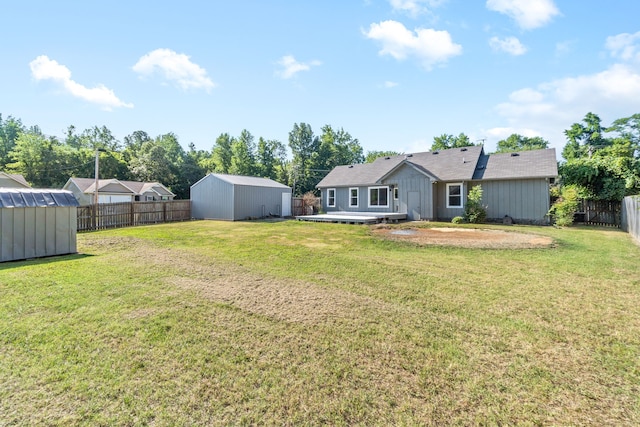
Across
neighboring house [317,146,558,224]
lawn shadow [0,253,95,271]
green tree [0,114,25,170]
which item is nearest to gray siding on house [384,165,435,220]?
neighboring house [317,146,558,224]

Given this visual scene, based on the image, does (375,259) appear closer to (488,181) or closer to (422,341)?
(422,341)

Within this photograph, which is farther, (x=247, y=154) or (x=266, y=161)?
(x=266, y=161)

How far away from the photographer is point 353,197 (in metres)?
21.0

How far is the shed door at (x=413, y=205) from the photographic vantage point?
1703 centimetres

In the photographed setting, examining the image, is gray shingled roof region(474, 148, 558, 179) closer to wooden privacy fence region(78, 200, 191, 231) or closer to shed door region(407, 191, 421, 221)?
shed door region(407, 191, 421, 221)

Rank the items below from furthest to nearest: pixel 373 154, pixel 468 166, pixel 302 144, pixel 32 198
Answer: pixel 373 154, pixel 302 144, pixel 468 166, pixel 32 198

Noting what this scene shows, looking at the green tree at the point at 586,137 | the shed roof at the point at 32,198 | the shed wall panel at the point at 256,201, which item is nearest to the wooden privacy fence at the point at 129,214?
the shed wall panel at the point at 256,201

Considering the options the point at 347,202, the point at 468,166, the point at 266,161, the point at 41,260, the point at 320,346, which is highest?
the point at 266,161

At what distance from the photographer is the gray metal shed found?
6.78 meters

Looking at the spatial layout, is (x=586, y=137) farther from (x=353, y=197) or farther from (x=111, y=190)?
(x=111, y=190)

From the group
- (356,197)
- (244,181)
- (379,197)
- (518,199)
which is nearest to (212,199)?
(244,181)

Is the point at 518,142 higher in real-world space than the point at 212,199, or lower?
higher

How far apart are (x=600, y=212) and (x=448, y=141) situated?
26853 millimetres

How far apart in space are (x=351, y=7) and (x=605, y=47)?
12.1 metres
